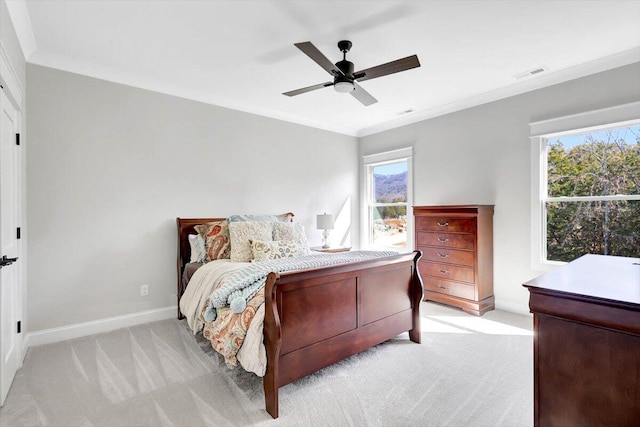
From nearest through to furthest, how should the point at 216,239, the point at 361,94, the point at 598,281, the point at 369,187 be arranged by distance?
the point at 598,281
the point at 361,94
the point at 216,239
the point at 369,187

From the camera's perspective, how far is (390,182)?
5273 mm

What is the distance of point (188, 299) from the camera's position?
9.75ft

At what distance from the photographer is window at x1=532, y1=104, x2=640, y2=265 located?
9.82 feet

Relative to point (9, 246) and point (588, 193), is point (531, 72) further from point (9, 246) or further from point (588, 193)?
point (9, 246)

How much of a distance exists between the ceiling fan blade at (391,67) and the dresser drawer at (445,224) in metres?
2.08

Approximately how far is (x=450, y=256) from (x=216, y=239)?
9.18 feet

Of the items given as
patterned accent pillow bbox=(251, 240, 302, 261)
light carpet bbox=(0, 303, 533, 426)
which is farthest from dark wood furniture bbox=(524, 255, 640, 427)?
patterned accent pillow bbox=(251, 240, 302, 261)

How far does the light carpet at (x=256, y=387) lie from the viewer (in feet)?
5.95

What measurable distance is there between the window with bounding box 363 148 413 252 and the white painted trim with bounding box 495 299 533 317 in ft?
4.76

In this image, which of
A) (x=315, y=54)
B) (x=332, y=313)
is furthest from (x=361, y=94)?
(x=332, y=313)

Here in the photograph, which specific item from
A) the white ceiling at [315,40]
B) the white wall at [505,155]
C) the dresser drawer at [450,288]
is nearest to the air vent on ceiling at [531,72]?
the white ceiling at [315,40]

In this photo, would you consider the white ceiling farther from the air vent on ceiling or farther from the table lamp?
the table lamp

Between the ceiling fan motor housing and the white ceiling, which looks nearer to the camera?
the white ceiling

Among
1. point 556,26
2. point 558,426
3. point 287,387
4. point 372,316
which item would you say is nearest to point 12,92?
point 287,387
